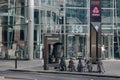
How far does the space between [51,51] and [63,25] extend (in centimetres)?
1414

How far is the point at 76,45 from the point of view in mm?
49906

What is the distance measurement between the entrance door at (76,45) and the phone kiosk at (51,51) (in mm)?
13879

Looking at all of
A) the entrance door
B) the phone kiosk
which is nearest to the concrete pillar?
the entrance door

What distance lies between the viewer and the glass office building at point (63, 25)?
1930 inches

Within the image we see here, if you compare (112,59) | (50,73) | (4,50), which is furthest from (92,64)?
(4,50)

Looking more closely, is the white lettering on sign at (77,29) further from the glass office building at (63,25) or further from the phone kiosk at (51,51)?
the phone kiosk at (51,51)

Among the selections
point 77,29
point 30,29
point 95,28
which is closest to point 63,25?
point 77,29

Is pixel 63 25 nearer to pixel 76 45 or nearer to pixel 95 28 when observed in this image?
pixel 76 45

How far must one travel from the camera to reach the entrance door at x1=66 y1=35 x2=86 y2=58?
4963cm

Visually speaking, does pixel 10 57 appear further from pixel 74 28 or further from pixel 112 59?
pixel 112 59

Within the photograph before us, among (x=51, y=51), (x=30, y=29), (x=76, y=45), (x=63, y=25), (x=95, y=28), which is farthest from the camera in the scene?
(x=76, y=45)

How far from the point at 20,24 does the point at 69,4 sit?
5.88m

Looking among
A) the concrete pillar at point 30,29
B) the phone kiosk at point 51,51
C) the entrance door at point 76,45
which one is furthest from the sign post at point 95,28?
the concrete pillar at point 30,29

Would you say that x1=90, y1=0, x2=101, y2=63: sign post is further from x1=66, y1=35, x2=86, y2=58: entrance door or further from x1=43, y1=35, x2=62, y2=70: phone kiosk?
x1=66, y1=35, x2=86, y2=58: entrance door
